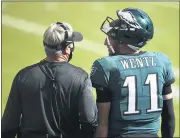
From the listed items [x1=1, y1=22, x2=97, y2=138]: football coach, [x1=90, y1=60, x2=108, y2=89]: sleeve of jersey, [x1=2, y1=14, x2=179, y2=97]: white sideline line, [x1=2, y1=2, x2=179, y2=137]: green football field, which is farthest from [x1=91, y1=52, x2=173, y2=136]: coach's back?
[x1=2, y1=14, x2=179, y2=97]: white sideline line

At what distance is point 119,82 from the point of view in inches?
115

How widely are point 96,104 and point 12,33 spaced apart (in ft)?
7.13

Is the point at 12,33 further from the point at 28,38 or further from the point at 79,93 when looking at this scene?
the point at 79,93

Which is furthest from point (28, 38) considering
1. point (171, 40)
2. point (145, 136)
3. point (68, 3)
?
point (145, 136)

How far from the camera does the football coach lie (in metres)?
3.06

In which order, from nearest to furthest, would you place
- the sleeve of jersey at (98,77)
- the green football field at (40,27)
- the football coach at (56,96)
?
the sleeve of jersey at (98,77)
the football coach at (56,96)
the green football field at (40,27)

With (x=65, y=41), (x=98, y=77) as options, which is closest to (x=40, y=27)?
(x=65, y=41)

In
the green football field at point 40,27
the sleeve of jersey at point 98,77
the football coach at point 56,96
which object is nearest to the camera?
the sleeve of jersey at point 98,77

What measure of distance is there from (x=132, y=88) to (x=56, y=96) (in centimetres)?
52

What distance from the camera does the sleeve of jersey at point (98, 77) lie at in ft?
9.61

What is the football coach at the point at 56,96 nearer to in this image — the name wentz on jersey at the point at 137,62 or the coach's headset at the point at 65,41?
the coach's headset at the point at 65,41

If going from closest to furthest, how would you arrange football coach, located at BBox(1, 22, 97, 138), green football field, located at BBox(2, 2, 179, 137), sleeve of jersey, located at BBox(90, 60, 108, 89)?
sleeve of jersey, located at BBox(90, 60, 108, 89), football coach, located at BBox(1, 22, 97, 138), green football field, located at BBox(2, 2, 179, 137)

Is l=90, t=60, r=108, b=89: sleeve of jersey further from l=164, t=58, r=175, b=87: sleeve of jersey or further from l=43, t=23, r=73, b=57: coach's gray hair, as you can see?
l=164, t=58, r=175, b=87: sleeve of jersey

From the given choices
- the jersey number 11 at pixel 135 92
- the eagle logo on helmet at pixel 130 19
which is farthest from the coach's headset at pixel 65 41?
the jersey number 11 at pixel 135 92
